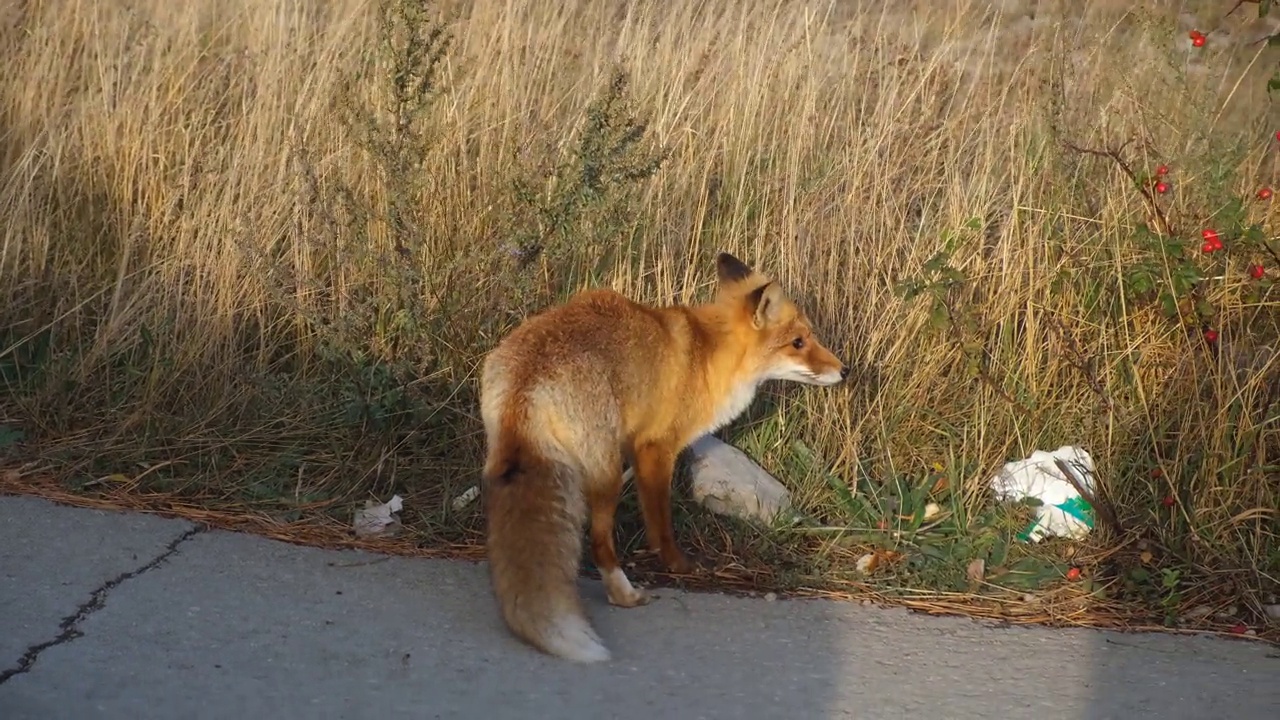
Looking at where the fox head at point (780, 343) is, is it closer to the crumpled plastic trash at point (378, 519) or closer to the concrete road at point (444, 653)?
the concrete road at point (444, 653)

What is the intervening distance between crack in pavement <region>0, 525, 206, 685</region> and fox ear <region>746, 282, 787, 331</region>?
224 cm

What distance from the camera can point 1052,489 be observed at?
511 cm

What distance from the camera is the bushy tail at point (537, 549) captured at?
3.78 m

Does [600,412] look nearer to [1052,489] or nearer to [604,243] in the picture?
[604,243]

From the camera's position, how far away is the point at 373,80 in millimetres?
6691

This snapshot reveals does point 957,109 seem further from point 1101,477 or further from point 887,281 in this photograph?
point 1101,477

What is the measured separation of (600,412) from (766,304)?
1.04m

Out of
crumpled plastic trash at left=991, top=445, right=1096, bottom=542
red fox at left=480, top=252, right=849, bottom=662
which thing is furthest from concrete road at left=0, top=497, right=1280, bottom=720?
crumpled plastic trash at left=991, top=445, right=1096, bottom=542

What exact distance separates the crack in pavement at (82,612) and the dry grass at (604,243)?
1.99ft

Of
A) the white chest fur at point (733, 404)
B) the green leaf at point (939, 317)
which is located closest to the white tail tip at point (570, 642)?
the white chest fur at point (733, 404)

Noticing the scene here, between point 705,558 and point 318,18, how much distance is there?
427cm

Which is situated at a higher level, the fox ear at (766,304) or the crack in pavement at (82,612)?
the fox ear at (766,304)

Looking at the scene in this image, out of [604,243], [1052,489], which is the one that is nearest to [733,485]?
[1052,489]

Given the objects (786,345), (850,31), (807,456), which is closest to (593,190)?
(786,345)
